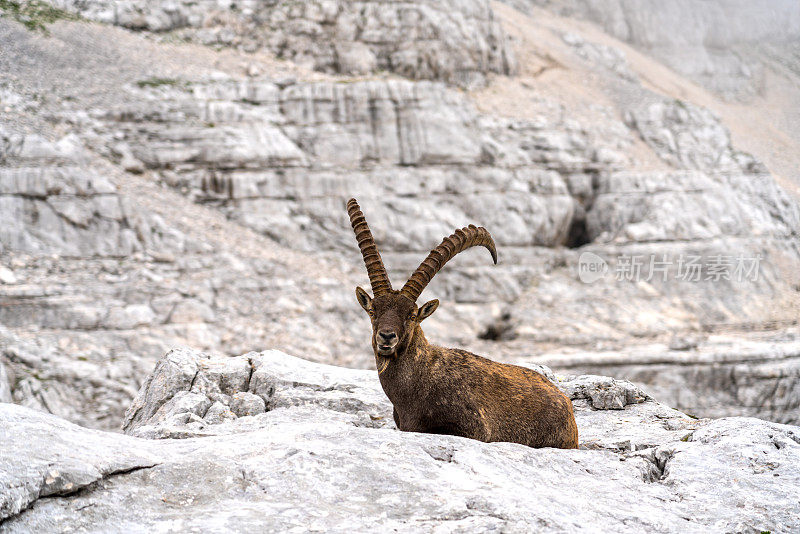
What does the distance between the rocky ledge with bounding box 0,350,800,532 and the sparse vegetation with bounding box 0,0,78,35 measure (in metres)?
33.4

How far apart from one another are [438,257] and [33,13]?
36301mm

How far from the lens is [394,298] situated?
6.84 meters

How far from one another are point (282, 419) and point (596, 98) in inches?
1682

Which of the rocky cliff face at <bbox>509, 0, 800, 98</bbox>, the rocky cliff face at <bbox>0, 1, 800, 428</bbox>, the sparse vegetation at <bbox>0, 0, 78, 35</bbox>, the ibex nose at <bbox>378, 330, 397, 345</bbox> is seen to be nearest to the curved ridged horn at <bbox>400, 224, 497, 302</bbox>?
the ibex nose at <bbox>378, 330, 397, 345</bbox>

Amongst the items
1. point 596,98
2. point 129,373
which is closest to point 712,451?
point 129,373

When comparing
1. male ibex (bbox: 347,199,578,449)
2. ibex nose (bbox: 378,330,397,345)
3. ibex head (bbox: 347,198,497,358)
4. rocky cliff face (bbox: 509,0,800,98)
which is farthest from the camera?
rocky cliff face (bbox: 509,0,800,98)

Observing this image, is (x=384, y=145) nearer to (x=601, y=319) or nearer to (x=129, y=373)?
(x=601, y=319)

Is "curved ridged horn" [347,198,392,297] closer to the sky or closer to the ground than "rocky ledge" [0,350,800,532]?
closer to the sky

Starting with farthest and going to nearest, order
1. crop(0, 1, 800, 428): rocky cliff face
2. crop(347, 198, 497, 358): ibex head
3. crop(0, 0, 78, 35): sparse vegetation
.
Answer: crop(0, 0, 78, 35): sparse vegetation < crop(0, 1, 800, 428): rocky cliff face < crop(347, 198, 497, 358): ibex head

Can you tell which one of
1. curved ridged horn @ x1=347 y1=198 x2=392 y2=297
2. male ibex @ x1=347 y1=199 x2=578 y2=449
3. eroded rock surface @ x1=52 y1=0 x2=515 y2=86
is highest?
eroded rock surface @ x1=52 y1=0 x2=515 y2=86

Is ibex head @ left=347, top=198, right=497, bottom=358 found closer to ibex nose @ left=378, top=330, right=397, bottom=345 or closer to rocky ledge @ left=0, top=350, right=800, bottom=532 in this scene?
ibex nose @ left=378, top=330, right=397, bottom=345

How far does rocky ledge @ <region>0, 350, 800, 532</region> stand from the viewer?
15.4 ft

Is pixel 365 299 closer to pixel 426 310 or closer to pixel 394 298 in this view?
pixel 394 298

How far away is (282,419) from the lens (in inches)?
320
